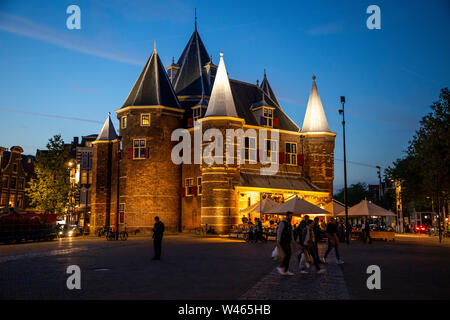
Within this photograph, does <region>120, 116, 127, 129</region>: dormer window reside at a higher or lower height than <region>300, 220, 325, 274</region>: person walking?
higher

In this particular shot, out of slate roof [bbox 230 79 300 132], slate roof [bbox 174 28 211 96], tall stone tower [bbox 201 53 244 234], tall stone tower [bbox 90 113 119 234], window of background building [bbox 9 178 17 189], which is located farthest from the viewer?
window of background building [bbox 9 178 17 189]

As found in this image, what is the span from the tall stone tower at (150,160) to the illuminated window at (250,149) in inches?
272

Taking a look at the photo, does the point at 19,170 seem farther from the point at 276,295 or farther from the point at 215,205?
the point at 276,295

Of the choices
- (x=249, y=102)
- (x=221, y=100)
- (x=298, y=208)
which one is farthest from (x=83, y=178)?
(x=298, y=208)

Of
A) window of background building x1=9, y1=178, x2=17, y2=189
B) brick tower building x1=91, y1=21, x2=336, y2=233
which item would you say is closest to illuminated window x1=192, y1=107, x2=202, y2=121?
brick tower building x1=91, y1=21, x2=336, y2=233

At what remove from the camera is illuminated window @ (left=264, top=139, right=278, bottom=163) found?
1686 inches

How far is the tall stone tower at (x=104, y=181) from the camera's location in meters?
45.8

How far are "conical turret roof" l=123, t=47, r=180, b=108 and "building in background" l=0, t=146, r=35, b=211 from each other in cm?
2818

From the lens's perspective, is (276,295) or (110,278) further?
(110,278)

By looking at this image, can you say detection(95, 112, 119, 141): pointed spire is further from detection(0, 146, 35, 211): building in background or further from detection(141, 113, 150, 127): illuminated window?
detection(0, 146, 35, 211): building in background

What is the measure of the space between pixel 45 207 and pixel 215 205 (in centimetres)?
2029
